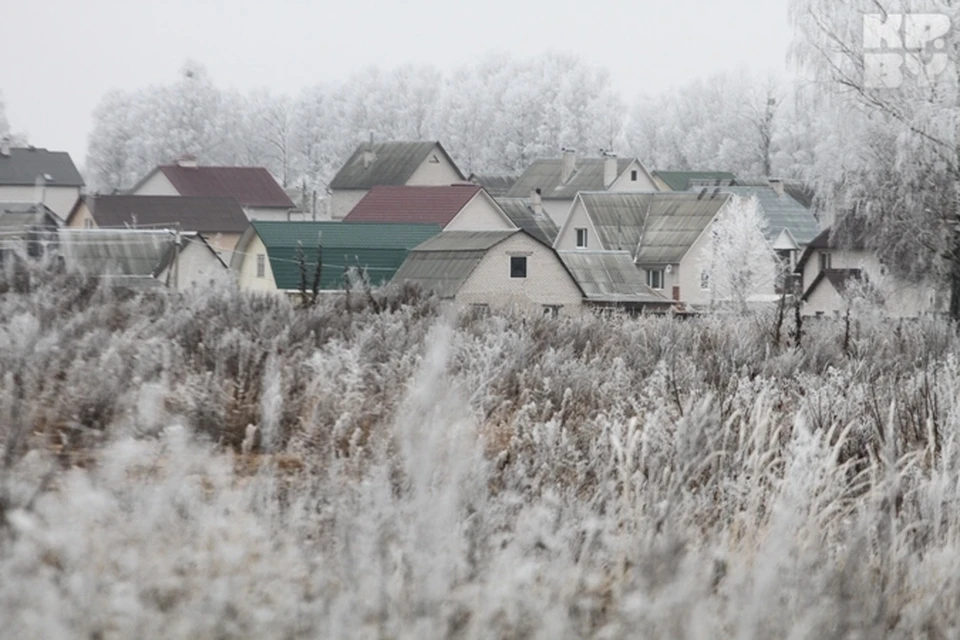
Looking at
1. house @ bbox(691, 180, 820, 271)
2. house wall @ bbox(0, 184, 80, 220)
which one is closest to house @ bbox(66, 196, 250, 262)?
house wall @ bbox(0, 184, 80, 220)

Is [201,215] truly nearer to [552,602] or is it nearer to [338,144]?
[338,144]

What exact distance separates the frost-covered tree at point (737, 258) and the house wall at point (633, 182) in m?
24.6

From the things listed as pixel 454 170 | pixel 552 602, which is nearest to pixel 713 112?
pixel 454 170

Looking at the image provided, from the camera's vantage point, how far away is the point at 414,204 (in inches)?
2566

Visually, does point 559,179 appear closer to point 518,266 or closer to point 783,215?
point 783,215

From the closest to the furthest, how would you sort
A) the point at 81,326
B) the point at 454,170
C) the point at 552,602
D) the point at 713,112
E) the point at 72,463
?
the point at 552,602
the point at 72,463
the point at 81,326
the point at 454,170
the point at 713,112

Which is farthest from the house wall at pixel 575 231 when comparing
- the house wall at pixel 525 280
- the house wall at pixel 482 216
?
the house wall at pixel 525 280

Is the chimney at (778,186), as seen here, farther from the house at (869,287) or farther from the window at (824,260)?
the house at (869,287)

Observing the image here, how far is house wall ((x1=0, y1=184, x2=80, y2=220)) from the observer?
65375mm

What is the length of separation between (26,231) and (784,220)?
2330 inches

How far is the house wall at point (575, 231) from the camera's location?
65.3 meters

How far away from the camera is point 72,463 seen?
5289 mm

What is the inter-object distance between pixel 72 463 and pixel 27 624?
2355 millimetres

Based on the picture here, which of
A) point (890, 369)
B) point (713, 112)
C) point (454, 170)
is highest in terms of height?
point (713, 112)
